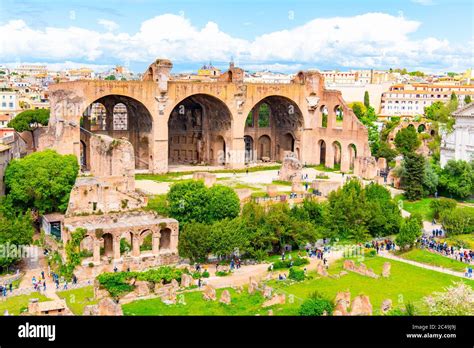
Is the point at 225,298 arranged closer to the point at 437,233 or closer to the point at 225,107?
the point at 437,233

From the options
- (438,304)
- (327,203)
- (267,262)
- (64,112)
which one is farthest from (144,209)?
(438,304)

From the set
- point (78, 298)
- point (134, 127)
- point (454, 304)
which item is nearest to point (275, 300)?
point (454, 304)

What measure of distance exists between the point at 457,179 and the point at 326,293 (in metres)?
25.3

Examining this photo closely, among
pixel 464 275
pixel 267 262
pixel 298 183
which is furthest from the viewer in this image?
pixel 298 183

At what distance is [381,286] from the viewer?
97.7ft

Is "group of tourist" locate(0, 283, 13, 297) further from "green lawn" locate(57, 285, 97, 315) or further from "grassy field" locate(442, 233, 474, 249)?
"grassy field" locate(442, 233, 474, 249)

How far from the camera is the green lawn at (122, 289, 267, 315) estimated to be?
86.3ft

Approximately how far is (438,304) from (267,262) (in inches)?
575

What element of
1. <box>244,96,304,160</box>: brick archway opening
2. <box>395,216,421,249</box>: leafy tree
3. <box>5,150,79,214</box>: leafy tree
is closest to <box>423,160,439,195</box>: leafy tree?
<box>395,216,421,249</box>: leafy tree

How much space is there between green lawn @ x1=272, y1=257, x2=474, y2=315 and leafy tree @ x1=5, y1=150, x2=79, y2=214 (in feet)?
61.0

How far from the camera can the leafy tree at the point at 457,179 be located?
48438 millimetres

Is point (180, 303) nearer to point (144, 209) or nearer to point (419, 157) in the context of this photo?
point (144, 209)
